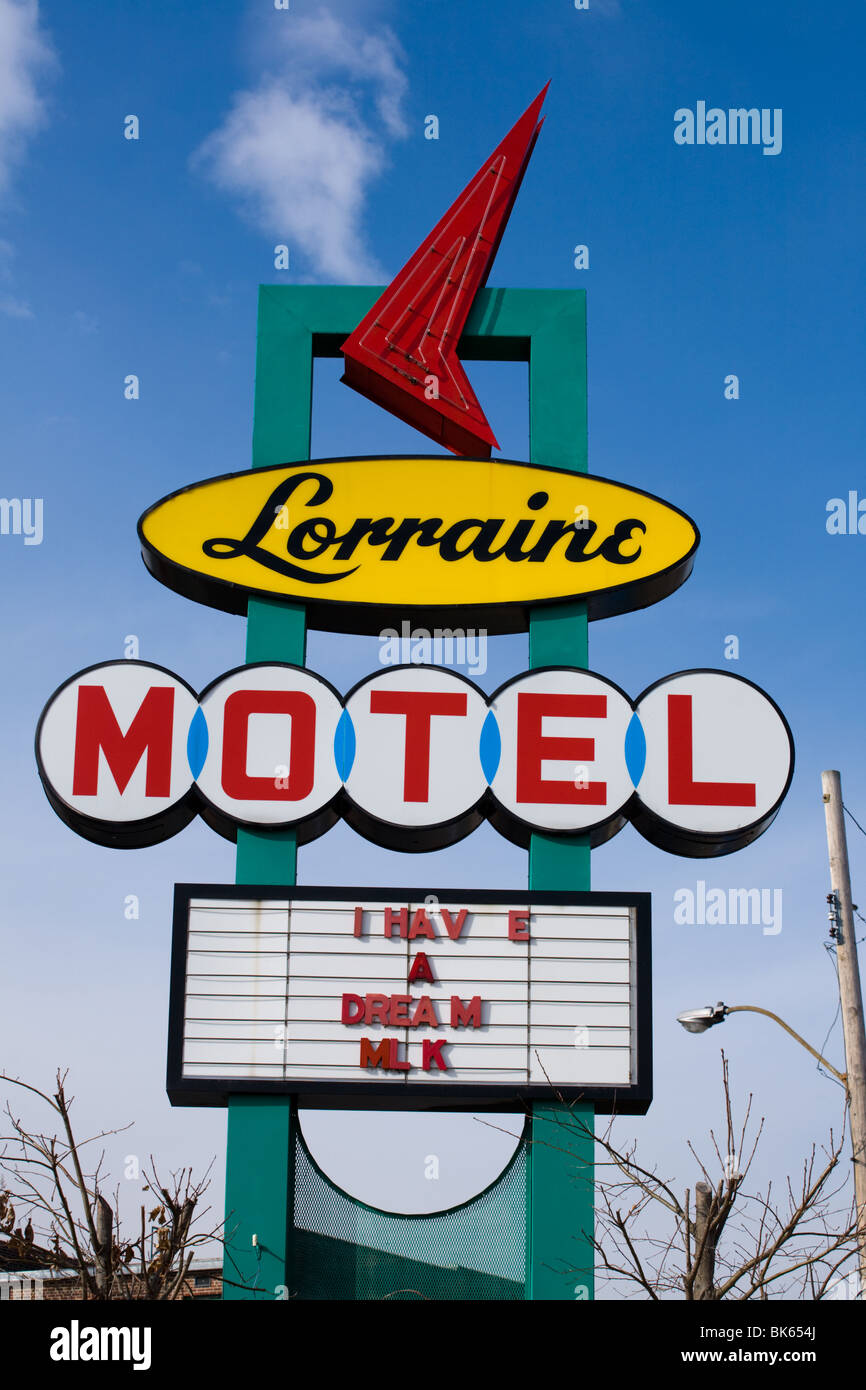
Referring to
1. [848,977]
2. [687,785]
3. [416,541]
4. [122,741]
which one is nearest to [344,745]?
[122,741]

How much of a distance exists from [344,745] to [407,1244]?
3.83m

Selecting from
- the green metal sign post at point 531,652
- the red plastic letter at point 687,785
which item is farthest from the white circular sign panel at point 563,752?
the red plastic letter at point 687,785

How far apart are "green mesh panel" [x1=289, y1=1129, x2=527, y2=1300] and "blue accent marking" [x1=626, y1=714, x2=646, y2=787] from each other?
298 cm

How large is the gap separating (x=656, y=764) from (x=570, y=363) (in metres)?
3.73

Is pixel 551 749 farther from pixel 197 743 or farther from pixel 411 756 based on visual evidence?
pixel 197 743

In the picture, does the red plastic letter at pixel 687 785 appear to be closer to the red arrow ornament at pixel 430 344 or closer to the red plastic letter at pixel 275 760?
the red plastic letter at pixel 275 760

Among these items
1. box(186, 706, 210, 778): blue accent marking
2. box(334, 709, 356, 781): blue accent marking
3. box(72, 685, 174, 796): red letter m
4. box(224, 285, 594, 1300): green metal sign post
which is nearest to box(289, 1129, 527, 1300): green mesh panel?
box(224, 285, 594, 1300): green metal sign post

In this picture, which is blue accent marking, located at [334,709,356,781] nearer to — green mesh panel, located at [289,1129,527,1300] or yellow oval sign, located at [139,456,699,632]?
yellow oval sign, located at [139,456,699,632]

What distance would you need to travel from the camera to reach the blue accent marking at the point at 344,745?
12.5 metres

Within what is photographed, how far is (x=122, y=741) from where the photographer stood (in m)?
12.5
